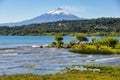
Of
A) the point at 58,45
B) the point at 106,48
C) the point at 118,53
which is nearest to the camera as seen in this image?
the point at 118,53

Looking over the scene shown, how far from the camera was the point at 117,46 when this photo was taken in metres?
75.1

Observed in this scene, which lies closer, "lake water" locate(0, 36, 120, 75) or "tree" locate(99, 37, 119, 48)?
"lake water" locate(0, 36, 120, 75)

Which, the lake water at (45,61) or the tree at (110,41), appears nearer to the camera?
the lake water at (45,61)

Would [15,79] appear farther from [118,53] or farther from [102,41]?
[102,41]

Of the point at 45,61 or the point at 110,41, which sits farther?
the point at 110,41

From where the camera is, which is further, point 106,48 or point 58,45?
point 58,45

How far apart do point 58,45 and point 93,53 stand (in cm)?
2605

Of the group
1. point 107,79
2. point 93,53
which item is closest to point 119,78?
point 107,79

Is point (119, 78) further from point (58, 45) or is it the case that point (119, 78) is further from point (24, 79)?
point (58, 45)

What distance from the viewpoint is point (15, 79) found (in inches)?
1091

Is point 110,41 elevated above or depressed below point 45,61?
above

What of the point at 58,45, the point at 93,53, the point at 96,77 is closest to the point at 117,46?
the point at 93,53

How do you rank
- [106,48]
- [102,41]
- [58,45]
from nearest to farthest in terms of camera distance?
[106,48] → [102,41] → [58,45]

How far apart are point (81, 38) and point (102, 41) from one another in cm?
1891
